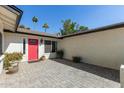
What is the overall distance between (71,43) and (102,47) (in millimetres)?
3911

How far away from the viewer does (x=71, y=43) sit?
1048 centimetres

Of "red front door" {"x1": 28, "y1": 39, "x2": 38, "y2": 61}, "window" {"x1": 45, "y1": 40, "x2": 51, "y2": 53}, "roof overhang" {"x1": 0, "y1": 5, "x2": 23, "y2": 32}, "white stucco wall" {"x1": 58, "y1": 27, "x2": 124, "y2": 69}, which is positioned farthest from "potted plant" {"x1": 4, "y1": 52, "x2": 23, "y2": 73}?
"white stucco wall" {"x1": 58, "y1": 27, "x2": 124, "y2": 69}

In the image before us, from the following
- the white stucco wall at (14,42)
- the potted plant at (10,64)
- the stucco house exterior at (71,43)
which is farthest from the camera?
the white stucco wall at (14,42)

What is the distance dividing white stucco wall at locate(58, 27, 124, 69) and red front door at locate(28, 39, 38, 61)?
391cm

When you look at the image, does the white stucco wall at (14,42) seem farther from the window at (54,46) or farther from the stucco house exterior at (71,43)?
the window at (54,46)

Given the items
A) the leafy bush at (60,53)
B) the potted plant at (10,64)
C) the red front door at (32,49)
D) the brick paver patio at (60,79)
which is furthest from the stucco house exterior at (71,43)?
the brick paver patio at (60,79)

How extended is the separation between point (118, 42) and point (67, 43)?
5.80 meters

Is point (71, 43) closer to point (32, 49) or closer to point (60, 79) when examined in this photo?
point (32, 49)

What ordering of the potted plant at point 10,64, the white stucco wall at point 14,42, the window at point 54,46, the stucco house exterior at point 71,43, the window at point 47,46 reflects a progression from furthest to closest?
the window at point 54,46 → the window at point 47,46 → the white stucco wall at point 14,42 → the stucco house exterior at point 71,43 → the potted plant at point 10,64

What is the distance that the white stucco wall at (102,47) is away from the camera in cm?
615

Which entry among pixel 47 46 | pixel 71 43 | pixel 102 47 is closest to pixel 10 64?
pixel 47 46

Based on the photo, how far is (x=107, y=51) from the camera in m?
6.80
